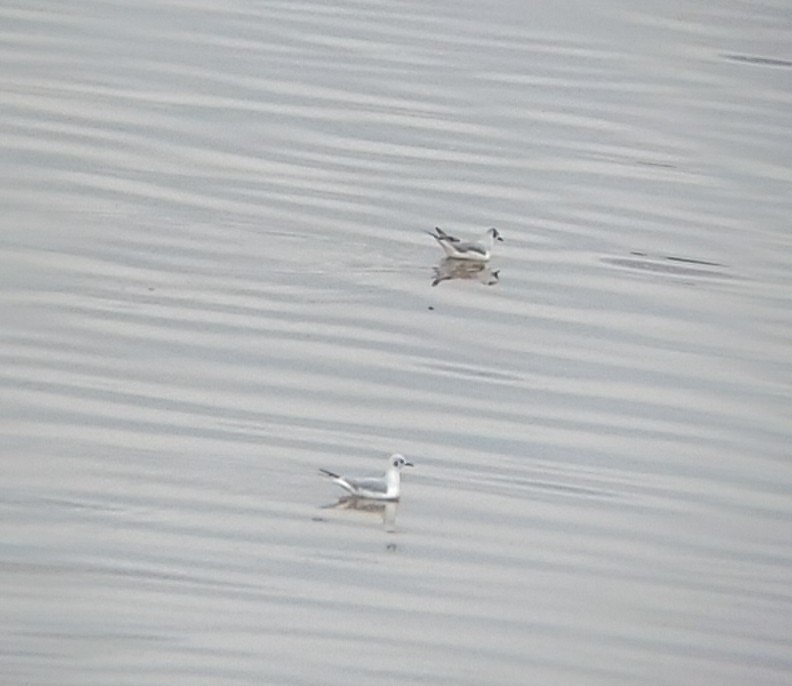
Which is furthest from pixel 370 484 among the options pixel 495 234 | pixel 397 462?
pixel 495 234

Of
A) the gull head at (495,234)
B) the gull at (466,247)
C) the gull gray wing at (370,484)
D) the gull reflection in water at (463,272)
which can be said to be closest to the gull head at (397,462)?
the gull gray wing at (370,484)

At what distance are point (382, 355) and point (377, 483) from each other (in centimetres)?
275

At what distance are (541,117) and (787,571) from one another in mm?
9498

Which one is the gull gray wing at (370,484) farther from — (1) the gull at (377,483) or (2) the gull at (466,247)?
(2) the gull at (466,247)

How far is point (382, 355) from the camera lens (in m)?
16.5

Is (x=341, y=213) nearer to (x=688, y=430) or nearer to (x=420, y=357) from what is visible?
(x=420, y=357)

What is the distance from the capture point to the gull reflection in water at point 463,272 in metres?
18.2

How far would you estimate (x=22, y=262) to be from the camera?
17234 millimetres

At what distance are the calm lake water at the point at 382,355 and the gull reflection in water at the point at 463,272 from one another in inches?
2.3

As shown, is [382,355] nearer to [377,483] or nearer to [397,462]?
[397,462]

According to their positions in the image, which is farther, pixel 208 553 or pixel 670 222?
pixel 670 222

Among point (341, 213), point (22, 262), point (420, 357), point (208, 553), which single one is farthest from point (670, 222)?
point (208, 553)

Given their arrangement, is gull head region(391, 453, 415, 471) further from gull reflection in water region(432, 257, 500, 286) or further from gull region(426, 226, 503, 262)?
gull reflection in water region(432, 257, 500, 286)

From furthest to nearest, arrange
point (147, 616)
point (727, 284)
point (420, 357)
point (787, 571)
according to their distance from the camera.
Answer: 1. point (727, 284)
2. point (420, 357)
3. point (787, 571)
4. point (147, 616)
